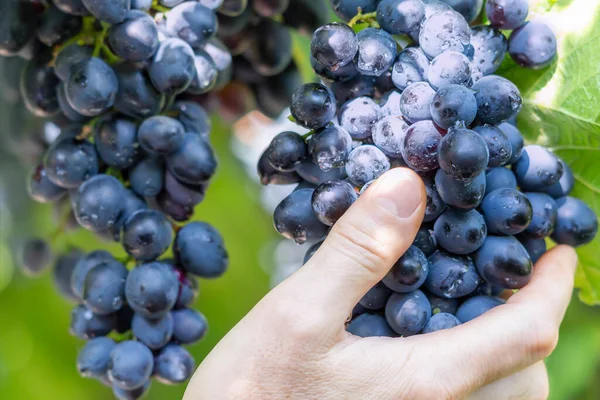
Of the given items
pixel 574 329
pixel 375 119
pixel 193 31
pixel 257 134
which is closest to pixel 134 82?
pixel 193 31

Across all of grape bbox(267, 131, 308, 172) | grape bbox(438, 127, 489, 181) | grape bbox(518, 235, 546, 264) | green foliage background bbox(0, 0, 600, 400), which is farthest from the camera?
green foliage background bbox(0, 0, 600, 400)

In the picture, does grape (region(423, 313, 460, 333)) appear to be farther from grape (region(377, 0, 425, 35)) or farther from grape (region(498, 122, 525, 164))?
grape (region(377, 0, 425, 35))

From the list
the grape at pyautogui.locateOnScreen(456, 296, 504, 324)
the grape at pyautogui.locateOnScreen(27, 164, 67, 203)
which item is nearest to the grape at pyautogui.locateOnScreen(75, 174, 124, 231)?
the grape at pyautogui.locateOnScreen(27, 164, 67, 203)

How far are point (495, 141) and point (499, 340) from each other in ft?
0.74

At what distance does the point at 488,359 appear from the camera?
0.77 meters

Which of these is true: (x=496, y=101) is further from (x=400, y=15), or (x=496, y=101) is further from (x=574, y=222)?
(x=574, y=222)

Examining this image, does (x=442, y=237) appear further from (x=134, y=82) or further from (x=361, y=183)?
(x=134, y=82)

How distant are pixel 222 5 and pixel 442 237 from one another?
47cm

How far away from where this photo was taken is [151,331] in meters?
0.88

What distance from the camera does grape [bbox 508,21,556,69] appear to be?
0.82 metres

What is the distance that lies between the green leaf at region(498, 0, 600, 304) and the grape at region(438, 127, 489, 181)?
251 millimetres

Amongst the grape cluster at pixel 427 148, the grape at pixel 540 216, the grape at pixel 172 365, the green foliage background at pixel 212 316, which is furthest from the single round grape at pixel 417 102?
the green foliage background at pixel 212 316

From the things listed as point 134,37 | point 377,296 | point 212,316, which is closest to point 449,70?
point 377,296

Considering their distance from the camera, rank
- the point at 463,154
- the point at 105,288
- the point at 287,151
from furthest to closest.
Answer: the point at 105,288, the point at 287,151, the point at 463,154
